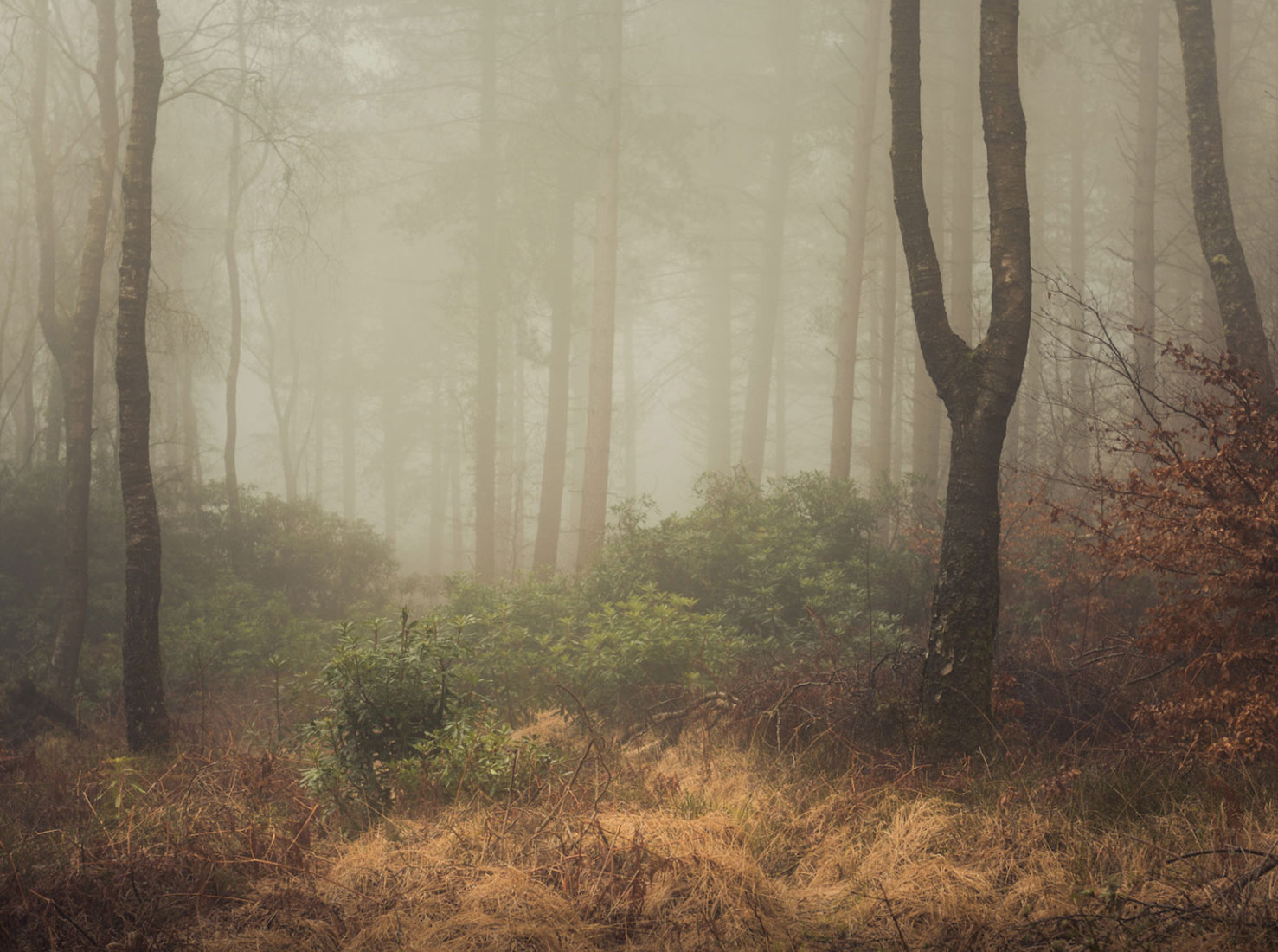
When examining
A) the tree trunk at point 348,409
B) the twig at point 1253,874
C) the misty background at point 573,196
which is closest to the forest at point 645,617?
the twig at point 1253,874

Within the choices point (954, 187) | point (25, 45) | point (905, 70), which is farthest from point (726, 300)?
point (905, 70)

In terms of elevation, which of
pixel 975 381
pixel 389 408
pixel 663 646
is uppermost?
pixel 389 408

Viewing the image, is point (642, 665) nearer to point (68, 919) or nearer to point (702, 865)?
point (702, 865)

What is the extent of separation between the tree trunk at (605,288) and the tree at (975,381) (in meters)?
9.21

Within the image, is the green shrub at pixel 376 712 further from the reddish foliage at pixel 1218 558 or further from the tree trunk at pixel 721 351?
the tree trunk at pixel 721 351

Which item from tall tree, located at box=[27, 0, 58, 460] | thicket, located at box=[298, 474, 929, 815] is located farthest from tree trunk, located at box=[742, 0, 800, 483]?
tall tree, located at box=[27, 0, 58, 460]

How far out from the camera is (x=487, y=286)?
17.6m

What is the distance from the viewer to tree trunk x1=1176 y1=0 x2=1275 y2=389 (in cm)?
708

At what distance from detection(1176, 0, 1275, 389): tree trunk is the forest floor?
4.10 metres

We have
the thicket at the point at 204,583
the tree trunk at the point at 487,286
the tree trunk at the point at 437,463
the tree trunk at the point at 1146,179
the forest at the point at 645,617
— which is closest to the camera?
the forest at the point at 645,617

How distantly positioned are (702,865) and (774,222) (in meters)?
20.5

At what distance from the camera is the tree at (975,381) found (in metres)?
5.35

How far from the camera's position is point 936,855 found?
4133mm

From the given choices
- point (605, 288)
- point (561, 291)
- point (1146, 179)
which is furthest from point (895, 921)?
point (1146, 179)
